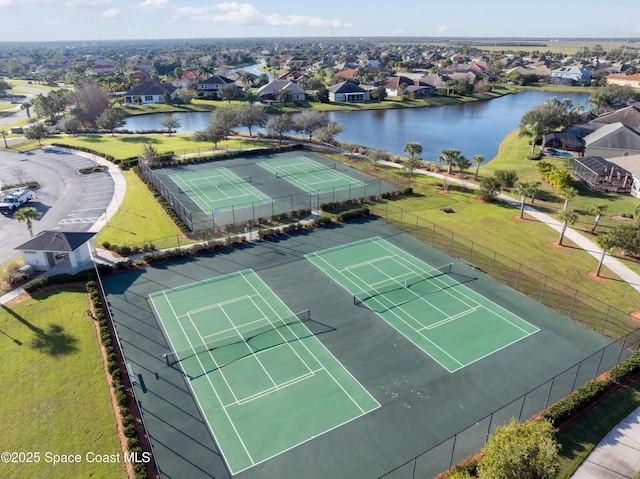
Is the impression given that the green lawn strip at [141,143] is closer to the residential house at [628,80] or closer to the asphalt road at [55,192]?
the asphalt road at [55,192]

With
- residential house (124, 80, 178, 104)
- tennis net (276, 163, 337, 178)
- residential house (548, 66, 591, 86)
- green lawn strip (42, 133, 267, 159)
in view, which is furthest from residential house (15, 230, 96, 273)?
residential house (548, 66, 591, 86)

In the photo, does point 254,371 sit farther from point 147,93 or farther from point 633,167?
point 147,93

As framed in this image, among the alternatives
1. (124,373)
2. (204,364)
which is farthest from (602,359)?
(124,373)

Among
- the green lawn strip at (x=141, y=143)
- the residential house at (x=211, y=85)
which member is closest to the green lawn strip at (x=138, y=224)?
the green lawn strip at (x=141, y=143)

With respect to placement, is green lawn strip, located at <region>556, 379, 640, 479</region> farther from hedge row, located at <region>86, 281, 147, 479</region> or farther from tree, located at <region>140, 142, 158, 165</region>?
Answer: tree, located at <region>140, 142, 158, 165</region>

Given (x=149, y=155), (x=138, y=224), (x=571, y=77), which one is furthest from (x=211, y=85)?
(x=571, y=77)

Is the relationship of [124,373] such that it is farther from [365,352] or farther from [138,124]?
[138,124]
